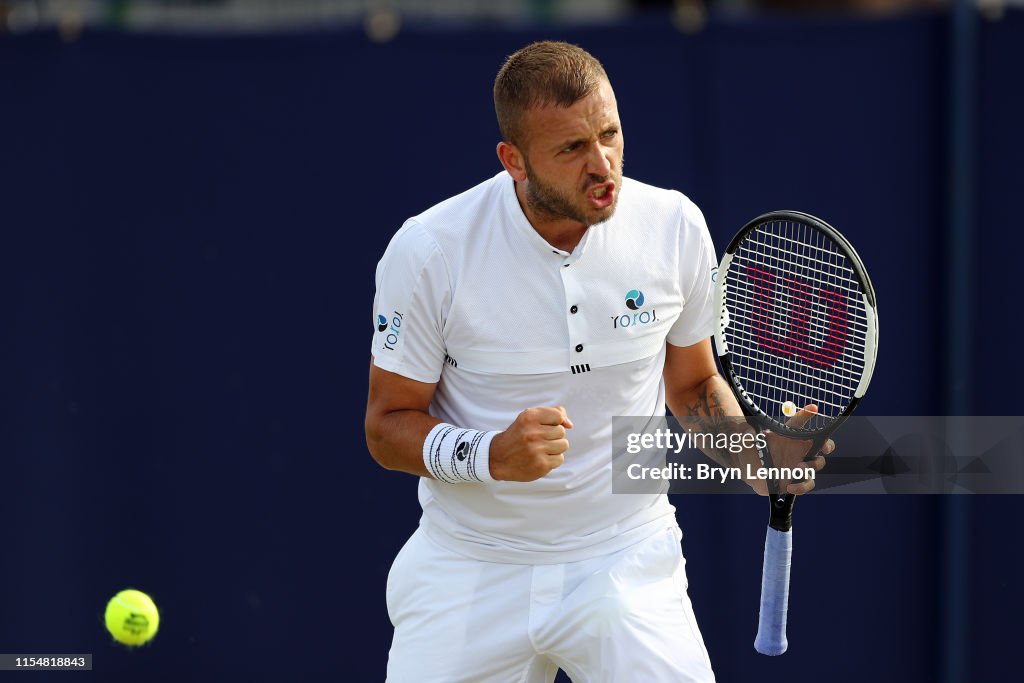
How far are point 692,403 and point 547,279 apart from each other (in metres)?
0.58

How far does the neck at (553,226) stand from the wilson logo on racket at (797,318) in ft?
1.67

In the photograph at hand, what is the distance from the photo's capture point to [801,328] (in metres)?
3.51

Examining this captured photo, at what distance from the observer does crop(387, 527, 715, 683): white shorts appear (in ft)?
10.2

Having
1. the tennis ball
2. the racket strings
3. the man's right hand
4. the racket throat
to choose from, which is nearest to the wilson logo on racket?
the racket strings

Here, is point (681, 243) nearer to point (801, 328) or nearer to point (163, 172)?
point (801, 328)

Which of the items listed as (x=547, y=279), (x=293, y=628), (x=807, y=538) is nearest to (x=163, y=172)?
(x=293, y=628)

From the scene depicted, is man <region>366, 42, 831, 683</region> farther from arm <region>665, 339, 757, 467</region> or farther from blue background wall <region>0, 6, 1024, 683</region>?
blue background wall <region>0, 6, 1024, 683</region>

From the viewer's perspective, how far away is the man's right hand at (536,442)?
2.88m

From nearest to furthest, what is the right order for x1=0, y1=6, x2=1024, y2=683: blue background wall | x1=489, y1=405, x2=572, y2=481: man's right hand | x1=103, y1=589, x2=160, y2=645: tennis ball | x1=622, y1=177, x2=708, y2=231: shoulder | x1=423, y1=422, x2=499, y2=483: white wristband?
x1=489, y1=405, x2=572, y2=481: man's right hand
x1=423, y1=422, x2=499, y2=483: white wristband
x1=622, y1=177, x2=708, y2=231: shoulder
x1=103, y1=589, x2=160, y2=645: tennis ball
x1=0, y1=6, x2=1024, y2=683: blue background wall

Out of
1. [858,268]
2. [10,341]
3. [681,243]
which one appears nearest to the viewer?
[858,268]

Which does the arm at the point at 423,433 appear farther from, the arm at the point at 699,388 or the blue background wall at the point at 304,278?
the blue background wall at the point at 304,278

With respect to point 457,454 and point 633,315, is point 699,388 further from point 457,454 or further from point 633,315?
point 457,454

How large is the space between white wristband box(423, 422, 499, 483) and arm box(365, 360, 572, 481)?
0.03 metres

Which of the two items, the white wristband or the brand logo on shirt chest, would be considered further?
the brand logo on shirt chest
